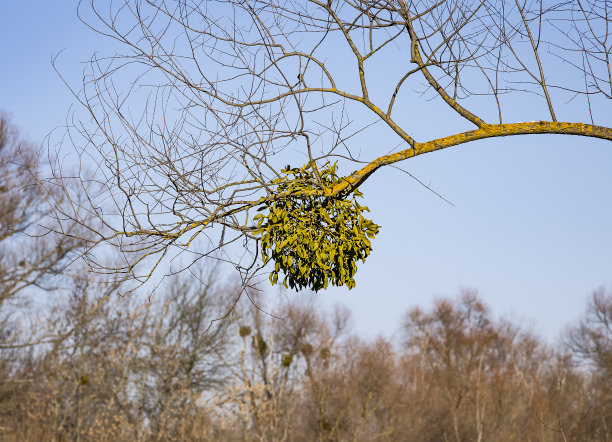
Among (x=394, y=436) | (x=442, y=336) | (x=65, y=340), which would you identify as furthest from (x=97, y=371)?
(x=442, y=336)

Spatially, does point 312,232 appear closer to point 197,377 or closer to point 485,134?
point 485,134

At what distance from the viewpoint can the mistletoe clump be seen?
14.4 ft

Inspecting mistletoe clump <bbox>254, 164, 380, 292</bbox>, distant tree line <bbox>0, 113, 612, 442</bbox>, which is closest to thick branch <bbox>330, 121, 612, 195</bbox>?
mistletoe clump <bbox>254, 164, 380, 292</bbox>

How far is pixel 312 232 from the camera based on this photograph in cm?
442

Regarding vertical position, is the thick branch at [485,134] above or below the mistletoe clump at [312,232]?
above

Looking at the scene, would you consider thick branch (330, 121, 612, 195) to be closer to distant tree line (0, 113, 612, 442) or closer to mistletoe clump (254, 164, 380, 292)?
mistletoe clump (254, 164, 380, 292)

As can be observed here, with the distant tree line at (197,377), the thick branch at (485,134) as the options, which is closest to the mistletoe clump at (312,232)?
the thick branch at (485,134)

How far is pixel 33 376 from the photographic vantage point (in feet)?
65.4

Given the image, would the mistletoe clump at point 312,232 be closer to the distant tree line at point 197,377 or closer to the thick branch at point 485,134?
the thick branch at point 485,134

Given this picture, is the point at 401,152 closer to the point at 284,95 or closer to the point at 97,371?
the point at 284,95

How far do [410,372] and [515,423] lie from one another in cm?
493

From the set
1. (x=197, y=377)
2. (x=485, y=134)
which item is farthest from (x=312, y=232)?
(x=197, y=377)

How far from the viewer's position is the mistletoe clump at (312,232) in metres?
4.38

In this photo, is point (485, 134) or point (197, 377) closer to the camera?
point (485, 134)
